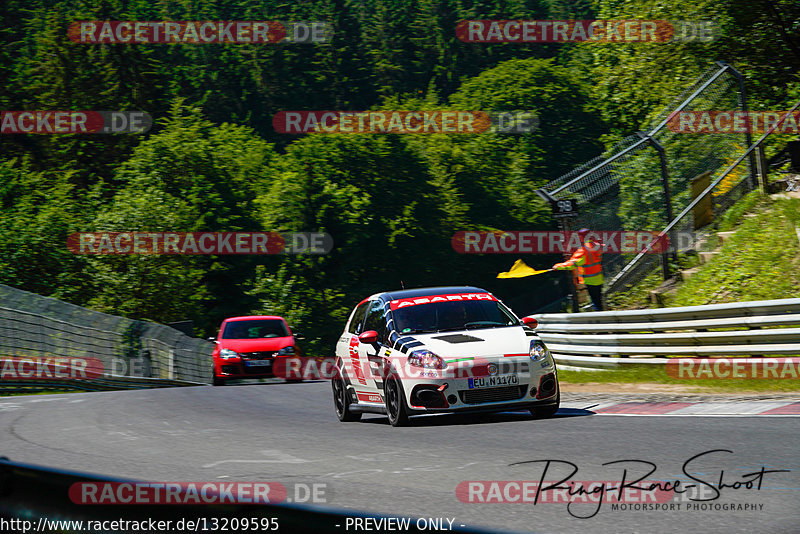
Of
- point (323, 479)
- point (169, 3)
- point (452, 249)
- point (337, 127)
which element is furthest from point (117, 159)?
point (323, 479)

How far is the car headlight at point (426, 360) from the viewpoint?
1015 cm

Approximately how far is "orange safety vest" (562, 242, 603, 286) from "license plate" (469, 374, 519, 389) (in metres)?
6.65

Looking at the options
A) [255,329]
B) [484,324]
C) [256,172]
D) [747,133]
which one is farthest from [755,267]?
[256,172]

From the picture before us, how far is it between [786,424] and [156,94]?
67.6 m

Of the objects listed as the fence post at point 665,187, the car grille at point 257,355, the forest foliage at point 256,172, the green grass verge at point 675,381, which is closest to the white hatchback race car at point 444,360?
the green grass verge at point 675,381

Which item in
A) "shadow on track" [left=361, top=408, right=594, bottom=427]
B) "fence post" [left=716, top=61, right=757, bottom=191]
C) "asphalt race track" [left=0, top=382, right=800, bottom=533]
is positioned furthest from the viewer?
"fence post" [left=716, top=61, right=757, bottom=191]

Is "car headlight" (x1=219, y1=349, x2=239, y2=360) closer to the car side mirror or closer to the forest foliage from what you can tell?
the car side mirror

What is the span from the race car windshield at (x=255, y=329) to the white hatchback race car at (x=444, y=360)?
34.5 feet

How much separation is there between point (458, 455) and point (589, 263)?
8.86 meters

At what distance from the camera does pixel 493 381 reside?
10.1 metres

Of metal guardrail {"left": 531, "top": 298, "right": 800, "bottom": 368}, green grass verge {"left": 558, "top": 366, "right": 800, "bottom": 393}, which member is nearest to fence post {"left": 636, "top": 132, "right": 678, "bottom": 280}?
metal guardrail {"left": 531, "top": 298, "right": 800, "bottom": 368}

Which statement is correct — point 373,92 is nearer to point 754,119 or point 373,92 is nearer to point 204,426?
point 754,119

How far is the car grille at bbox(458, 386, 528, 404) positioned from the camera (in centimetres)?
1011

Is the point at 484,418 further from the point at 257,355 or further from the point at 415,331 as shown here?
the point at 257,355
